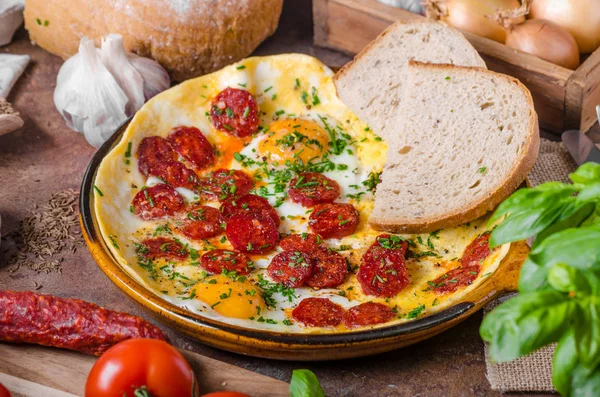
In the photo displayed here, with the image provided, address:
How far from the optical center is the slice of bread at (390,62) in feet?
13.4

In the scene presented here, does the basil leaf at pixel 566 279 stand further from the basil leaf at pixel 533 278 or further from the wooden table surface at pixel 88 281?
the wooden table surface at pixel 88 281

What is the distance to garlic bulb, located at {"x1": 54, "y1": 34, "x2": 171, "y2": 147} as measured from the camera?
13.9 feet

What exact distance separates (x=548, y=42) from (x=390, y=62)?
0.88 metres

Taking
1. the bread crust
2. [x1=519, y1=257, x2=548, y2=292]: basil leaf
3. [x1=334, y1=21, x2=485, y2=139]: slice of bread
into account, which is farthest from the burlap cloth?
the bread crust

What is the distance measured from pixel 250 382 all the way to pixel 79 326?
0.67 meters

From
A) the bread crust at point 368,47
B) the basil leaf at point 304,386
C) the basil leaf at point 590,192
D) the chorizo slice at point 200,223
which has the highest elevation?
the basil leaf at point 590,192

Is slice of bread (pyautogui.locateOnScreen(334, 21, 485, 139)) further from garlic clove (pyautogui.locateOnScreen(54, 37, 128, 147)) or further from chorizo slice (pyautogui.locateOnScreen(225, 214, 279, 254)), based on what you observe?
garlic clove (pyautogui.locateOnScreen(54, 37, 128, 147))

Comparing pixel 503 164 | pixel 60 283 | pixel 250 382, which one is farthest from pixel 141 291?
pixel 503 164

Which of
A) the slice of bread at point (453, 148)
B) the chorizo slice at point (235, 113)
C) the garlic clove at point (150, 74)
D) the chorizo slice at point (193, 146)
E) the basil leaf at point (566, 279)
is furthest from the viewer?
the garlic clove at point (150, 74)

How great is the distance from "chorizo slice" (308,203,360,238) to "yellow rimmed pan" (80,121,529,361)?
2.26 feet

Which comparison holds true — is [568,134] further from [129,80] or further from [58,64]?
[58,64]

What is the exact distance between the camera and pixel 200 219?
3510 mm

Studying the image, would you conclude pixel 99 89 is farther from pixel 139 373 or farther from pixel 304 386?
pixel 304 386

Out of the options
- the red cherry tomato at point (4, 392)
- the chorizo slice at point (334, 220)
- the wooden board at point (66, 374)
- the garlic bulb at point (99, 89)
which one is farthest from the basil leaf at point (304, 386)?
the garlic bulb at point (99, 89)
